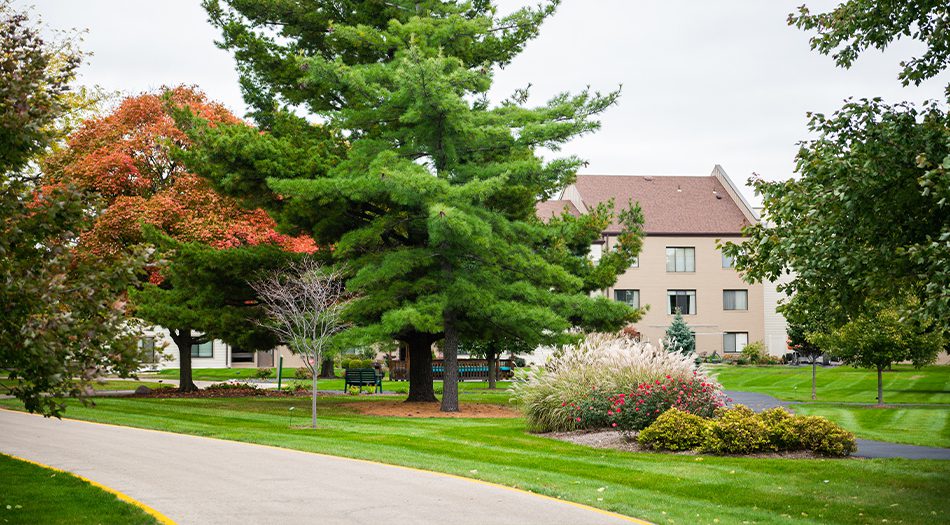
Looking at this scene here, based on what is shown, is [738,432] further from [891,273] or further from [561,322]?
[561,322]

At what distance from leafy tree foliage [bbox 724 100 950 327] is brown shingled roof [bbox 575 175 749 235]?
4721 cm

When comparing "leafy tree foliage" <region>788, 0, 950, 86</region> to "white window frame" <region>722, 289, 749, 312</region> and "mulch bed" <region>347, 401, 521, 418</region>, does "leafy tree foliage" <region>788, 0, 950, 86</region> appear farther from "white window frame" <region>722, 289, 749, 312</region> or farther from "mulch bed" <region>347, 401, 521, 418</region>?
"white window frame" <region>722, 289, 749, 312</region>

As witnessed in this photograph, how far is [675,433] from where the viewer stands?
15.9 m

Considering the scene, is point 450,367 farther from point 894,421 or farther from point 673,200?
point 673,200

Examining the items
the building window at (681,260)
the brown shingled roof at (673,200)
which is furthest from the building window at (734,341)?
the brown shingled roof at (673,200)

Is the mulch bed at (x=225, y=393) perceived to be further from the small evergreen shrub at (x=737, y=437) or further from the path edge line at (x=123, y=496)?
the small evergreen shrub at (x=737, y=437)

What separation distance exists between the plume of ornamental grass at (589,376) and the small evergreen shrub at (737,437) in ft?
8.24

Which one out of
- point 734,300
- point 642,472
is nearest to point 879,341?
point 642,472

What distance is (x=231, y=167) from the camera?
25.8 meters

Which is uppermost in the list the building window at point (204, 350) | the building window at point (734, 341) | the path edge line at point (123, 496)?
the building window at point (734, 341)

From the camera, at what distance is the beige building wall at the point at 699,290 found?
60344mm

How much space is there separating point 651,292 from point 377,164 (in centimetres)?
3970

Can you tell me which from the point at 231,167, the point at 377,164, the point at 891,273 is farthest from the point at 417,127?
the point at 891,273

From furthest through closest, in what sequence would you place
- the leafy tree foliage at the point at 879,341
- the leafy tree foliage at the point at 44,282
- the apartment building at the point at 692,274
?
the apartment building at the point at 692,274
the leafy tree foliage at the point at 879,341
the leafy tree foliage at the point at 44,282
